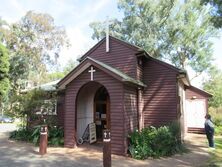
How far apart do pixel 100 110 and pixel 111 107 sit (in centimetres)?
337

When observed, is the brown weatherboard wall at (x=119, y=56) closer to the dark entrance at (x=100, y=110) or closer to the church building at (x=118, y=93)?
the church building at (x=118, y=93)

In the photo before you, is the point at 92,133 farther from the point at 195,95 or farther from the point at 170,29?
the point at 170,29

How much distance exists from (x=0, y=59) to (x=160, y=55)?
21.5 metres

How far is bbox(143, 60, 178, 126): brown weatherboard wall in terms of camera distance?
43.0 feet

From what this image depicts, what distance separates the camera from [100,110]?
14.2 m

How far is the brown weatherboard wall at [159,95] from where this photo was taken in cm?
1312

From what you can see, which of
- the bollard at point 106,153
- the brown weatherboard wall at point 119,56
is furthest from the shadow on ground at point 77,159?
the brown weatherboard wall at point 119,56

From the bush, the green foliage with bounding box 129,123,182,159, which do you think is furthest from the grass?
the bush

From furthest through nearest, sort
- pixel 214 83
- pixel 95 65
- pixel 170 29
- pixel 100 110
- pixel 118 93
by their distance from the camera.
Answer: pixel 214 83 → pixel 170 29 → pixel 100 110 → pixel 95 65 → pixel 118 93

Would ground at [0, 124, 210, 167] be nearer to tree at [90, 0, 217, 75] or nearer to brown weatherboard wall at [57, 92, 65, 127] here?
brown weatherboard wall at [57, 92, 65, 127]

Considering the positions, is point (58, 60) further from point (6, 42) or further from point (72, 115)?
point (72, 115)

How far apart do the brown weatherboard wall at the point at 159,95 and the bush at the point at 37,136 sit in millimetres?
5133

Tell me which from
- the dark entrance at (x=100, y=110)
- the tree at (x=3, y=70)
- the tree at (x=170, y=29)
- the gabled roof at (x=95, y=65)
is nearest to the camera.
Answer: the gabled roof at (x=95, y=65)

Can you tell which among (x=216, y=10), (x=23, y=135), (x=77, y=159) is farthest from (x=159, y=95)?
(x=23, y=135)
